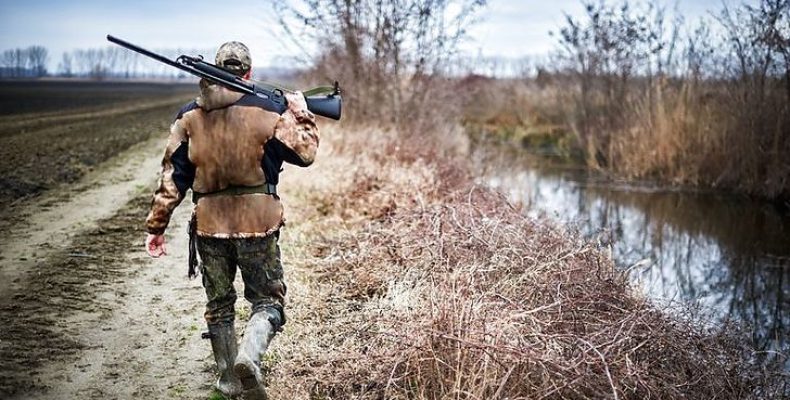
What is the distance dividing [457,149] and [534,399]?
12392mm

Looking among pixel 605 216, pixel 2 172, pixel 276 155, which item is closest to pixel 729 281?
pixel 605 216

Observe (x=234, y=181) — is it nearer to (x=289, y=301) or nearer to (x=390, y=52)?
(x=289, y=301)

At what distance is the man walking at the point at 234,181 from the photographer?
13.5ft

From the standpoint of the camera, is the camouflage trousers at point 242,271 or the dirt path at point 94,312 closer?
the camouflage trousers at point 242,271

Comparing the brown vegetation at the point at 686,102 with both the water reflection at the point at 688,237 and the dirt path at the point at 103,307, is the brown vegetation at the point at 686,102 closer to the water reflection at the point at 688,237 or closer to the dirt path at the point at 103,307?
the water reflection at the point at 688,237

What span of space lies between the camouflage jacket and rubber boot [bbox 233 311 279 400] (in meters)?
0.50

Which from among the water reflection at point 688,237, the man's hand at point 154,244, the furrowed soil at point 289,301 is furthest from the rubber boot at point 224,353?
the water reflection at point 688,237

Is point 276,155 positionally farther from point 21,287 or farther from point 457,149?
point 457,149

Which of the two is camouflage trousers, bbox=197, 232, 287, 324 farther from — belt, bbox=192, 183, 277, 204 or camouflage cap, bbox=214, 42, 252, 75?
camouflage cap, bbox=214, 42, 252, 75

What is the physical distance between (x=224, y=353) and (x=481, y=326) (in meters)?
1.53

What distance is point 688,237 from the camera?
38.9 ft

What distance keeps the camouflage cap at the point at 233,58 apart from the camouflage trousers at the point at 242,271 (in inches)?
38.2

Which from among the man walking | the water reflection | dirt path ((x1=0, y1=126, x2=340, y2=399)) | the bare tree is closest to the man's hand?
the man walking

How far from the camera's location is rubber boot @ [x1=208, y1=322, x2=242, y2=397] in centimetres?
434
